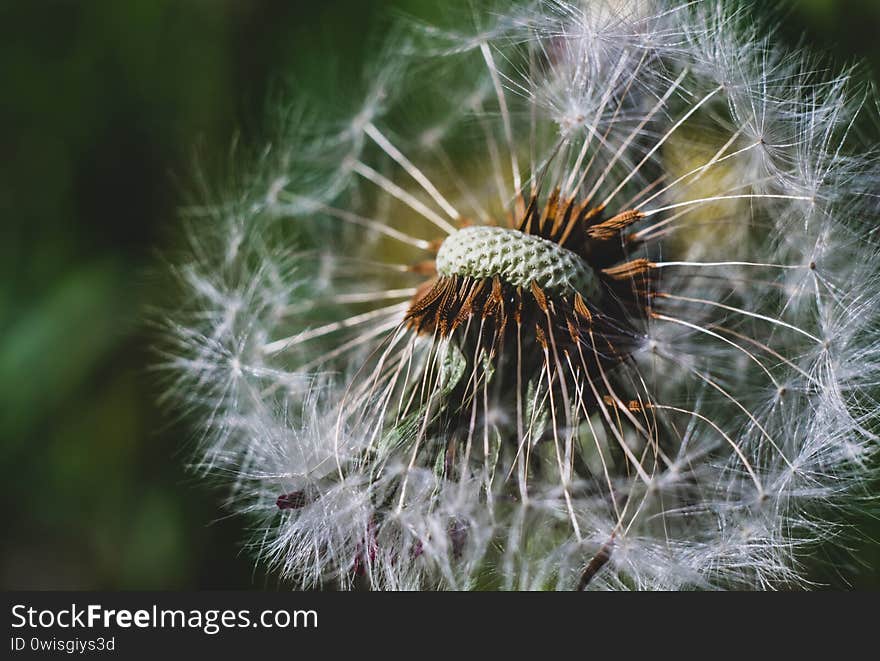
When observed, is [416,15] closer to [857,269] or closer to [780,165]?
[780,165]

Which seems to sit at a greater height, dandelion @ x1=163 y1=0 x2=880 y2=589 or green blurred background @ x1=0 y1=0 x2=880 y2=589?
green blurred background @ x1=0 y1=0 x2=880 y2=589

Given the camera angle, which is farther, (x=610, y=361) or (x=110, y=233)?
(x=110, y=233)

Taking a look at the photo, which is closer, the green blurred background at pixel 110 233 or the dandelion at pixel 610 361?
the dandelion at pixel 610 361

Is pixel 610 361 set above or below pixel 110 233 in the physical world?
below

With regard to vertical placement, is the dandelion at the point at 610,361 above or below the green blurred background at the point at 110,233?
below

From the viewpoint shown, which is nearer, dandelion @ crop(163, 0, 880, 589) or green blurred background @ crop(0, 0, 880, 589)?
dandelion @ crop(163, 0, 880, 589)
